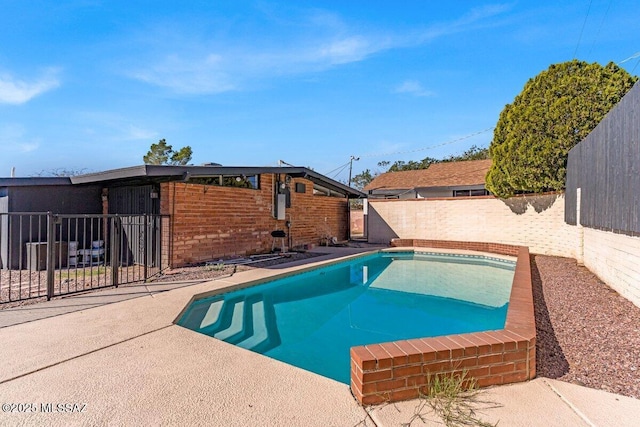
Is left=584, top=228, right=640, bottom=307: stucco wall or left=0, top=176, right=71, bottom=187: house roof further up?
left=0, top=176, right=71, bottom=187: house roof

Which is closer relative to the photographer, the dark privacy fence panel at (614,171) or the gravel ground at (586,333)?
the gravel ground at (586,333)

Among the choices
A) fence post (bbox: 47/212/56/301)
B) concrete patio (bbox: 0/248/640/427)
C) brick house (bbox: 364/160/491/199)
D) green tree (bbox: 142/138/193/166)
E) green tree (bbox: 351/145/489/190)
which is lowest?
concrete patio (bbox: 0/248/640/427)

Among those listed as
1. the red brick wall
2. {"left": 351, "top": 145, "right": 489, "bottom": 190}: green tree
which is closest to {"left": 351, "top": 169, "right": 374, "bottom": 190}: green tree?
{"left": 351, "top": 145, "right": 489, "bottom": 190}: green tree

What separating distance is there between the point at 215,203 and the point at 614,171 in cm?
936

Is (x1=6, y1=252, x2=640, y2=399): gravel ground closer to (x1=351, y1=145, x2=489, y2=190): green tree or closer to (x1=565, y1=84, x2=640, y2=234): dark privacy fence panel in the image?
(x1=565, y1=84, x2=640, y2=234): dark privacy fence panel

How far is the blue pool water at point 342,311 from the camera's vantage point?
15.7 feet

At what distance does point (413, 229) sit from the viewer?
1647 cm

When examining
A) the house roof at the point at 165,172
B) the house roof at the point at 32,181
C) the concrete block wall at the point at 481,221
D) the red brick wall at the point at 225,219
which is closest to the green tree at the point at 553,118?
the concrete block wall at the point at 481,221

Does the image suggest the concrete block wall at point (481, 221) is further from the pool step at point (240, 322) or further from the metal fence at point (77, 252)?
the metal fence at point (77, 252)

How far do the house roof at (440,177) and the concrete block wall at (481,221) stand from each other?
20.9ft

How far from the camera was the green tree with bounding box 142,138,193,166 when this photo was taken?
25.1 m

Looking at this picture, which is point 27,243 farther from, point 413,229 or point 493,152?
point 493,152

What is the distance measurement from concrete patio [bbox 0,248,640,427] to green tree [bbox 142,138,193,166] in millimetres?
22733

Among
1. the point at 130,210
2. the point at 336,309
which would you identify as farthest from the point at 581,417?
the point at 130,210
